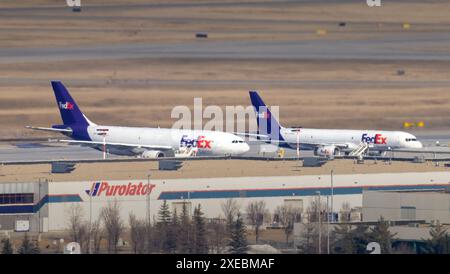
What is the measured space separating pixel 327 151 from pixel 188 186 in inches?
1223

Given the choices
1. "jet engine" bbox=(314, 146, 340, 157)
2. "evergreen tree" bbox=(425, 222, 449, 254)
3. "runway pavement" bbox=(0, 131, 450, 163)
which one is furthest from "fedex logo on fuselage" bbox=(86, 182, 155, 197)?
"jet engine" bbox=(314, 146, 340, 157)

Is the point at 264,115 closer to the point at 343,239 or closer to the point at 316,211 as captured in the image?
the point at 316,211

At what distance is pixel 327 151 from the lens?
102562 millimetres

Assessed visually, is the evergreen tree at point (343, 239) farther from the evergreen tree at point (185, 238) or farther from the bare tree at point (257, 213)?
the bare tree at point (257, 213)

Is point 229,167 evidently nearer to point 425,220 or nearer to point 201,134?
point 201,134

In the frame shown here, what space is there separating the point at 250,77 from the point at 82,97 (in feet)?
87.2

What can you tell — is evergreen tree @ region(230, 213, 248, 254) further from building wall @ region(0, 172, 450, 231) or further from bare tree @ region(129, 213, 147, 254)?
building wall @ region(0, 172, 450, 231)

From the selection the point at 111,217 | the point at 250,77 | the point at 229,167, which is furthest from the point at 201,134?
the point at 250,77

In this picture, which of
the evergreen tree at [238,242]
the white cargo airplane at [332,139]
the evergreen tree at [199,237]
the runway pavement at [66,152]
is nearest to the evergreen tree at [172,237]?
the evergreen tree at [199,237]

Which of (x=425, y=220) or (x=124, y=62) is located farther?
(x=124, y=62)

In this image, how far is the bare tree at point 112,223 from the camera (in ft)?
178

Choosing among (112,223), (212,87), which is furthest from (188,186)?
(212,87)

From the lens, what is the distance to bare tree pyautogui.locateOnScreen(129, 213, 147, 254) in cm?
4981

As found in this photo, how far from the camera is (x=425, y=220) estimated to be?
2452 inches
